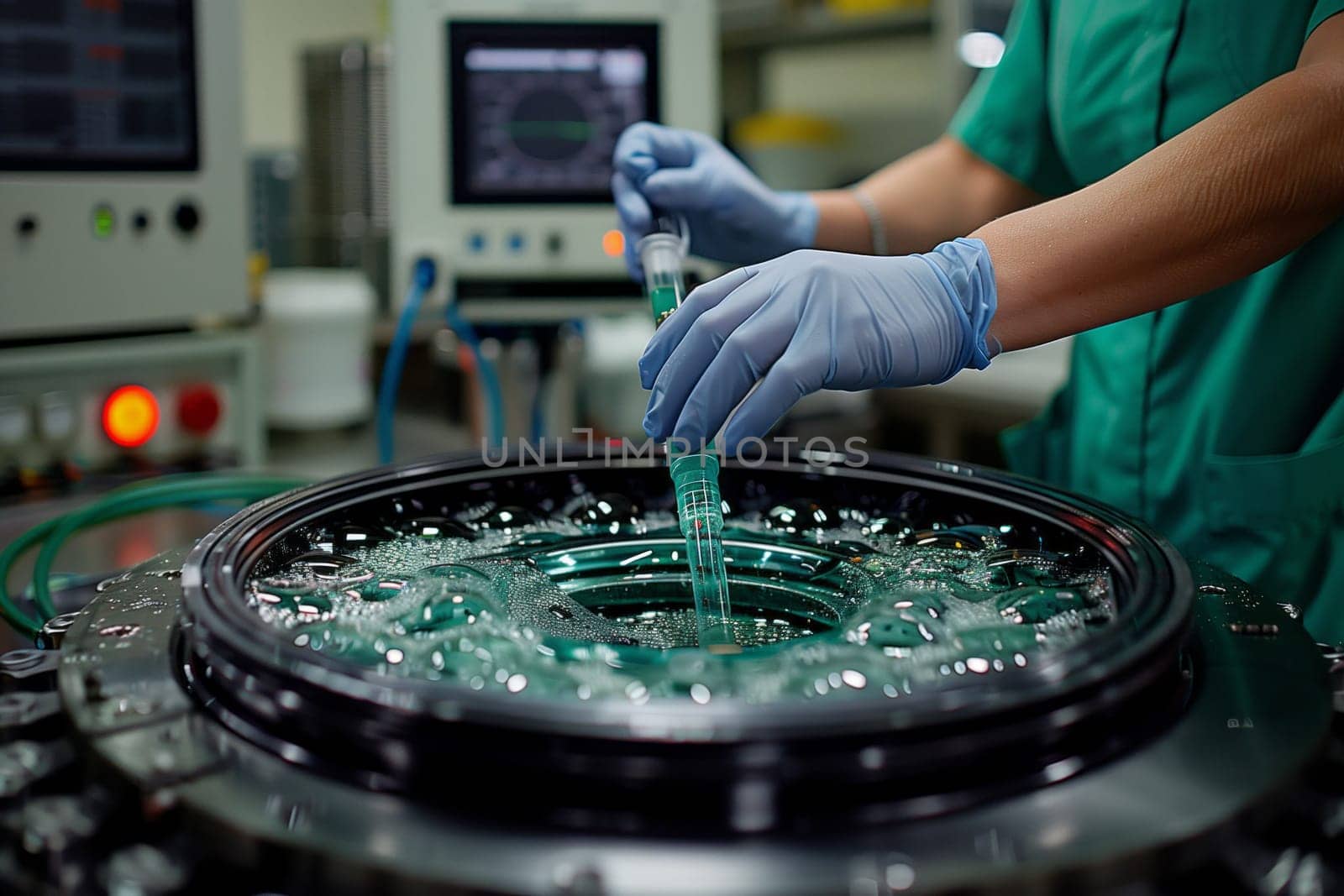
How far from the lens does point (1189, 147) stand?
0.94 m

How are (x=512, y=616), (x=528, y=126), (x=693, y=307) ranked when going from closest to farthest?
1. (x=512, y=616)
2. (x=693, y=307)
3. (x=528, y=126)

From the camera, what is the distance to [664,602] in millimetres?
946

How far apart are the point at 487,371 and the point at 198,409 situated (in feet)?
1.75

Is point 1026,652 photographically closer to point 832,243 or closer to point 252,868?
point 252,868

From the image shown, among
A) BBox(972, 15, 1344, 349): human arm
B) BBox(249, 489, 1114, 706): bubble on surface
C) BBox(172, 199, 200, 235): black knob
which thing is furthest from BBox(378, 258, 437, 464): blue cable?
BBox(972, 15, 1344, 349): human arm

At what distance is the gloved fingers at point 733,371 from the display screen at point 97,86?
1338 millimetres

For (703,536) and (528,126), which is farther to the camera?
(528,126)

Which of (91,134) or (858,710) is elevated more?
(91,134)

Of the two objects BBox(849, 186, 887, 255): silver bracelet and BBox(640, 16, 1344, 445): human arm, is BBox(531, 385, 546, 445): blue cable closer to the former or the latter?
BBox(849, 186, 887, 255): silver bracelet

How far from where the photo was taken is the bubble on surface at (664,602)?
2.07 feet

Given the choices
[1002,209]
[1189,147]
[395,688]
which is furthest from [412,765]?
[1002,209]

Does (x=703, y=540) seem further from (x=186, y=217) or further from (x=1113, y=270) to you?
(x=186, y=217)

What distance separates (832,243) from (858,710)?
1.11 m

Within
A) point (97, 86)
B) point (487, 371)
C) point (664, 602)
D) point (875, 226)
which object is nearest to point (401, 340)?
point (487, 371)
